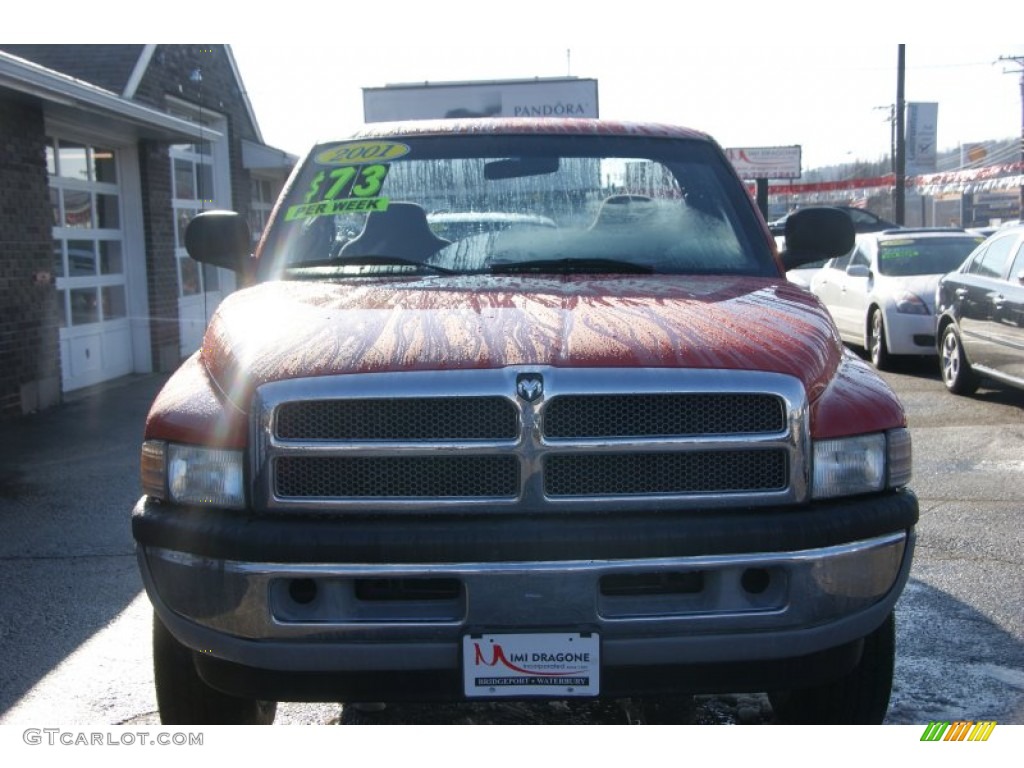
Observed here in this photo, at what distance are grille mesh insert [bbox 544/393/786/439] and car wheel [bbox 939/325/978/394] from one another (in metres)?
8.13

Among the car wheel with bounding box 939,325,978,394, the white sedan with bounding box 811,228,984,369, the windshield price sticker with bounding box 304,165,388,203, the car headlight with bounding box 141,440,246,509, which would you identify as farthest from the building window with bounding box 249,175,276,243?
the car headlight with bounding box 141,440,246,509

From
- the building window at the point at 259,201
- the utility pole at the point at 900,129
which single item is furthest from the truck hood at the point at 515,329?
the utility pole at the point at 900,129

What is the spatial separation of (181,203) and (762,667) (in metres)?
13.3

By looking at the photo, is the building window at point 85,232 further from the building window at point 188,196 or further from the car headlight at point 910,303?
the car headlight at point 910,303

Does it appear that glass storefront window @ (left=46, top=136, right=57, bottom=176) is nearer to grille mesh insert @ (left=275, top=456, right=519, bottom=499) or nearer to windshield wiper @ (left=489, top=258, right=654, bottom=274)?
windshield wiper @ (left=489, top=258, right=654, bottom=274)

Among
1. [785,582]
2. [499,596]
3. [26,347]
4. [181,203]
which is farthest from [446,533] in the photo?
[181,203]

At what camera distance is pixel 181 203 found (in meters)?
14.9

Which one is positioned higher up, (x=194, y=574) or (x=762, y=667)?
(x=194, y=574)

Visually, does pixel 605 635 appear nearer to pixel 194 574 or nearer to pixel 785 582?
pixel 785 582

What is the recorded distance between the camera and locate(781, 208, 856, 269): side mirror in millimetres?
4500

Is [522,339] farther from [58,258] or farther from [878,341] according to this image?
[878,341]

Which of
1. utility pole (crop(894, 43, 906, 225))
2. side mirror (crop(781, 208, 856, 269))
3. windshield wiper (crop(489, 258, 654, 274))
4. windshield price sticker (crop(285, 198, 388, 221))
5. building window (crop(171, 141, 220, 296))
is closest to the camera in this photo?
windshield wiper (crop(489, 258, 654, 274))

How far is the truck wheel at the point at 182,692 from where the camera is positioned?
3158 millimetres

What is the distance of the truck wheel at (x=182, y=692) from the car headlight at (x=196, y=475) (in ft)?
1.40
